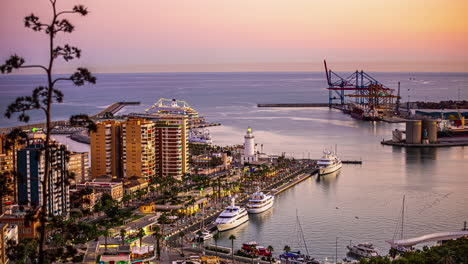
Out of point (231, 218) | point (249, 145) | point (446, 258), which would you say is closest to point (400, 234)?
point (231, 218)

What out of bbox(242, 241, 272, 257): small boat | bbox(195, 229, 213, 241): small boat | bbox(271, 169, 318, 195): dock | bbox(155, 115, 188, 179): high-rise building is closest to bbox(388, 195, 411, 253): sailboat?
bbox(242, 241, 272, 257): small boat

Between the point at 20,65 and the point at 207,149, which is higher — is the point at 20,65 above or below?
above

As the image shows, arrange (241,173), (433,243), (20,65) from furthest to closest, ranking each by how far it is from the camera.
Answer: (241,173) < (433,243) < (20,65)

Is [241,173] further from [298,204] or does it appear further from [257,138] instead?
[257,138]

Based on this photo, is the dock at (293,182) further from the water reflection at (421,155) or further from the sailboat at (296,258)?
the sailboat at (296,258)

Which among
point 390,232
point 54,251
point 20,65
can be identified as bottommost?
point 390,232

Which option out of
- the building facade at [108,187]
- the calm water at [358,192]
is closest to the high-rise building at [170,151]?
the building facade at [108,187]

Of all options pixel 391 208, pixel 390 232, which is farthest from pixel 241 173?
pixel 390 232
